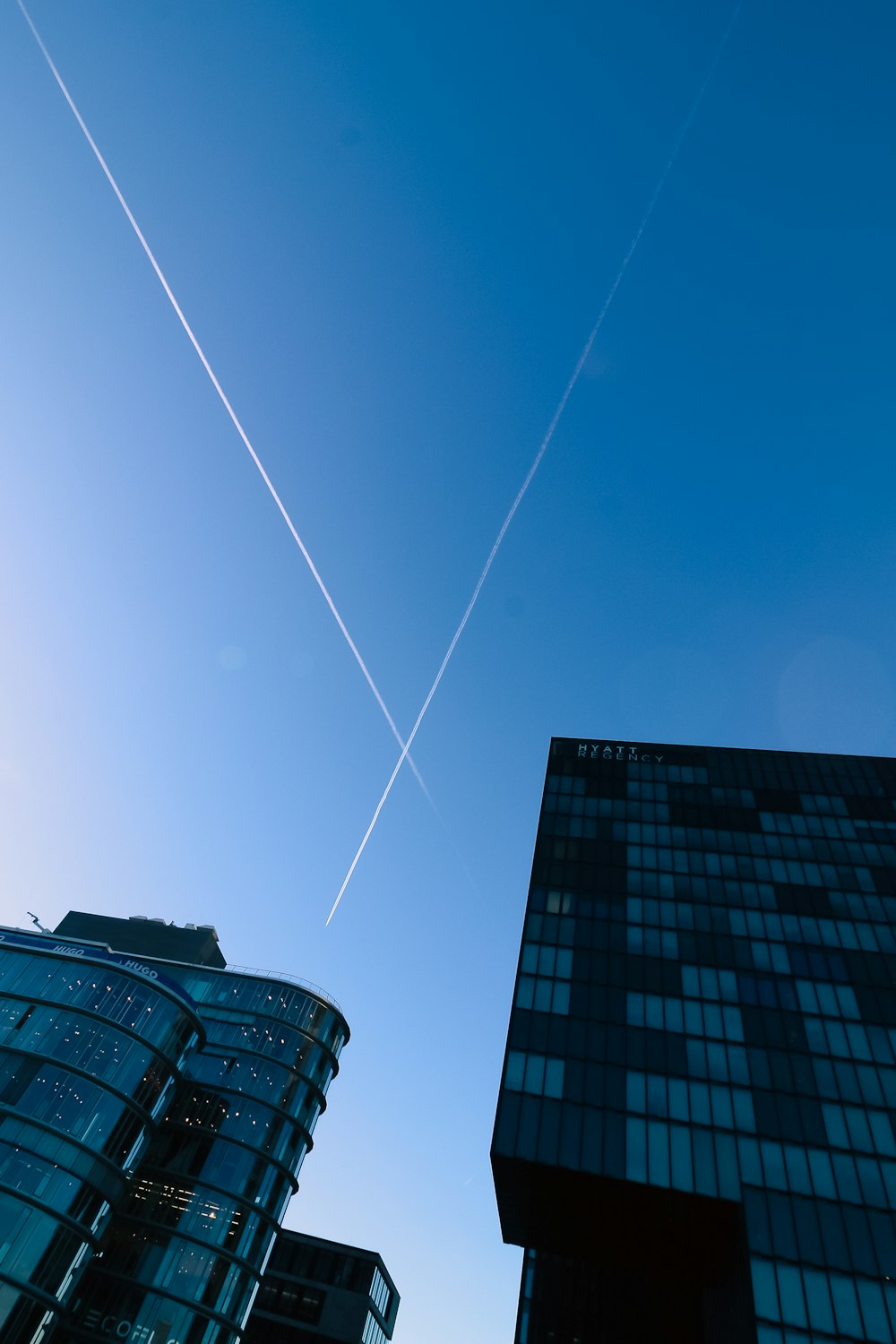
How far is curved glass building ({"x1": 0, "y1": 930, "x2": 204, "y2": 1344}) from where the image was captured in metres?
50.1

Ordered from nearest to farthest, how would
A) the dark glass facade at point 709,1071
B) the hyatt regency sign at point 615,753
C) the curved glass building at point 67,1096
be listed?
1. the dark glass facade at point 709,1071
2. the curved glass building at point 67,1096
3. the hyatt regency sign at point 615,753

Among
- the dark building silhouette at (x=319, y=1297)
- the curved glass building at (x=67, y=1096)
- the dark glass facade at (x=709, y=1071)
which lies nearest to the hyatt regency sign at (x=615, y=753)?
the dark glass facade at (x=709, y=1071)

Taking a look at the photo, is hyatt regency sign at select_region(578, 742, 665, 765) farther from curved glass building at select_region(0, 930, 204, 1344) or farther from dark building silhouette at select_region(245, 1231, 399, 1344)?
dark building silhouette at select_region(245, 1231, 399, 1344)

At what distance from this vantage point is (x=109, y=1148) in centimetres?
5631

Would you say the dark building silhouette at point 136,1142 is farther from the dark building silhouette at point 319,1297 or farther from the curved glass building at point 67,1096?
the dark building silhouette at point 319,1297

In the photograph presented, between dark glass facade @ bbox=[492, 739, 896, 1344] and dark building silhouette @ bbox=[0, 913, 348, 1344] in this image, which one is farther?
dark building silhouette @ bbox=[0, 913, 348, 1344]

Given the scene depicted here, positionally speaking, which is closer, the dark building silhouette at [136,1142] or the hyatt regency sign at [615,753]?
the dark building silhouette at [136,1142]

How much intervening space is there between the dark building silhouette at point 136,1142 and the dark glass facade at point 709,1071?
1000 inches

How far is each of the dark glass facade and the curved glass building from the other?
1228 inches

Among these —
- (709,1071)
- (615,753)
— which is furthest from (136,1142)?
(615,753)

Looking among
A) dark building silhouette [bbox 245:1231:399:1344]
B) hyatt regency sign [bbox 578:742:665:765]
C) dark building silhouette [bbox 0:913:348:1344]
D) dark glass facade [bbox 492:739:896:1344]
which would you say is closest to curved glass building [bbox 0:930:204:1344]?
dark building silhouette [bbox 0:913:348:1344]

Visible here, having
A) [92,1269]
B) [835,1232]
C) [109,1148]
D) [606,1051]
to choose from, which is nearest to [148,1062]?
[109,1148]

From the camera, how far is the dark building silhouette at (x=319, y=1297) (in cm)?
7575

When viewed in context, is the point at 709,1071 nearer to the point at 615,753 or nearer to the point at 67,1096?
the point at 615,753
